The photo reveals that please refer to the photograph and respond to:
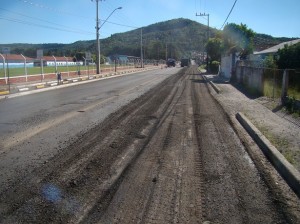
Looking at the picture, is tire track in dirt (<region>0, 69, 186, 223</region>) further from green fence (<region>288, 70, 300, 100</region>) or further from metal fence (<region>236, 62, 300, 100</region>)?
metal fence (<region>236, 62, 300, 100</region>)

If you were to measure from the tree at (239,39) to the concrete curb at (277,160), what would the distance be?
32.9 meters

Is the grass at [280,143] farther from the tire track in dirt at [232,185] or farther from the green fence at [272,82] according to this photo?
the green fence at [272,82]

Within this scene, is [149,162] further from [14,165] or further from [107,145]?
[14,165]

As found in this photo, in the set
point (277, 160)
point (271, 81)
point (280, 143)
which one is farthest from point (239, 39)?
point (277, 160)

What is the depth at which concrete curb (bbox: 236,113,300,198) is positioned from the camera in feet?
19.1

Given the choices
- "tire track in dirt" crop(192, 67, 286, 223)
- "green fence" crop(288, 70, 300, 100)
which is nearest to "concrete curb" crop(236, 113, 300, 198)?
"tire track in dirt" crop(192, 67, 286, 223)

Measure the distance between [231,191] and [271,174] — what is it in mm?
1292

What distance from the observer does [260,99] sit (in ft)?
57.9

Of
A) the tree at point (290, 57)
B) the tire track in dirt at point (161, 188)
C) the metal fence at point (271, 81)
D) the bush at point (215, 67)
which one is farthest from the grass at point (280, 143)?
the bush at point (215, 67)

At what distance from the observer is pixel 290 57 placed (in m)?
22.6

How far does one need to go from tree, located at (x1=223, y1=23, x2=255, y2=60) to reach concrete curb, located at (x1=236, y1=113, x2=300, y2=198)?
32.9m

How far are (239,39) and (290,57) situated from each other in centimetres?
2257

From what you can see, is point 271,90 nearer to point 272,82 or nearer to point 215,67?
point 272,82

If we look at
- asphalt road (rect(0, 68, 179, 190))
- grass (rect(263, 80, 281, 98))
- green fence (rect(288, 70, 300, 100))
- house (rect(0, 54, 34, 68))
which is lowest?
asphalt road (rect(0, 68, 179, 190))
